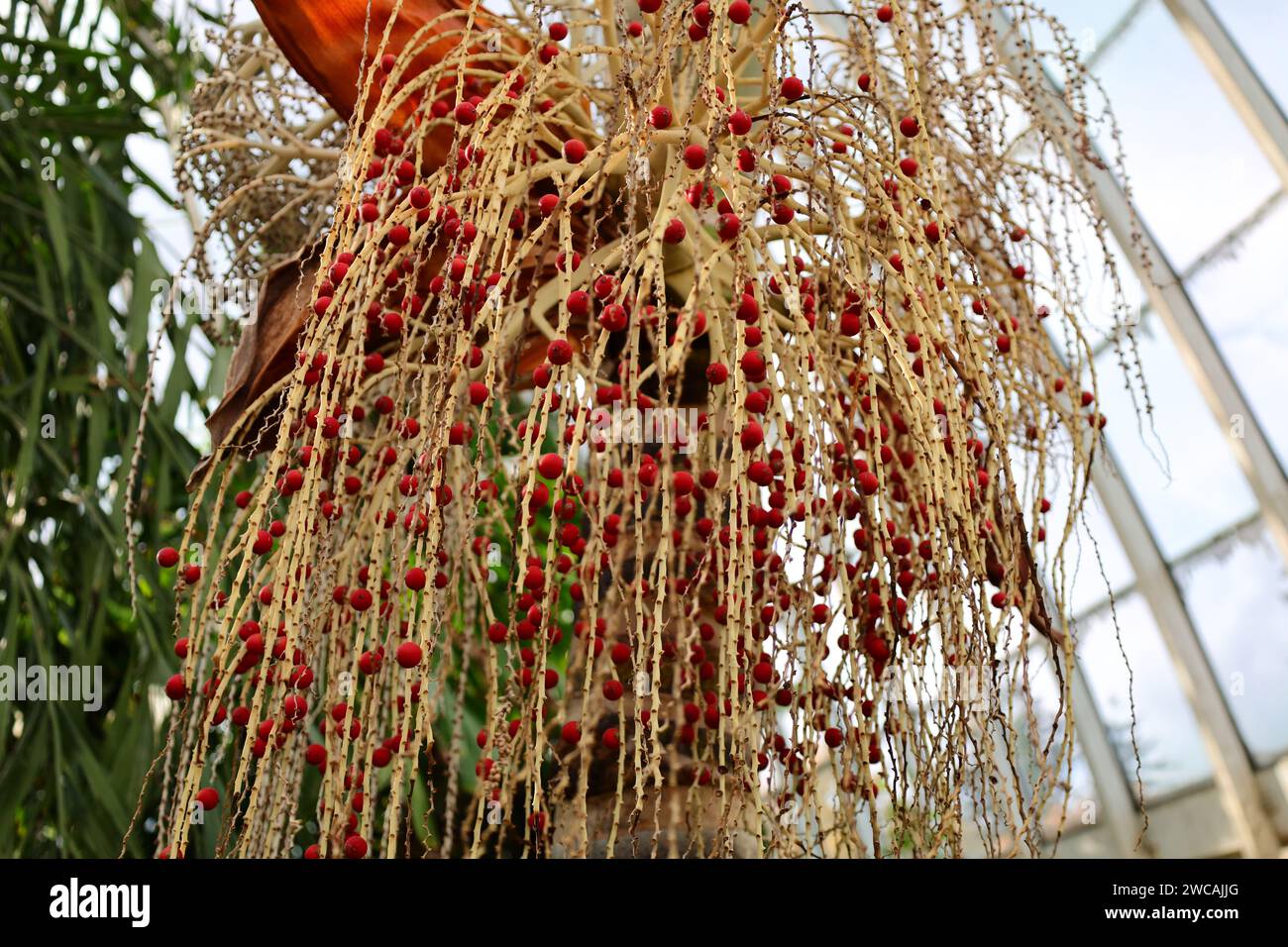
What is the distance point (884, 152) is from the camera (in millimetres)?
975

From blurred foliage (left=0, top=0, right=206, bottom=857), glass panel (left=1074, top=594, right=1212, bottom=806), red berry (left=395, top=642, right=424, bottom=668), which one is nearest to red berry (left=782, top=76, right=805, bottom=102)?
red berry (left=395, top=642, right=424, bottom=668)

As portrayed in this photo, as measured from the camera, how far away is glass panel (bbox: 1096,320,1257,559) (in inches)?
155

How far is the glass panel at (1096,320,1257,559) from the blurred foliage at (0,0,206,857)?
2.90 m

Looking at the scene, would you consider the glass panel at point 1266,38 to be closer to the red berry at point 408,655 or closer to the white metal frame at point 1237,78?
the white metal frame at point 1237,78

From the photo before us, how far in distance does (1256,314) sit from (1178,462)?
25.0 inches

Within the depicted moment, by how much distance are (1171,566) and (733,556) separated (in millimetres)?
3939

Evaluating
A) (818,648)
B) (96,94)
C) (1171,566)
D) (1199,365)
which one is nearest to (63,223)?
(96,94)

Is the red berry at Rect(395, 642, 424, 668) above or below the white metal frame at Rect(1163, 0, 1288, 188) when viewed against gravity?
below

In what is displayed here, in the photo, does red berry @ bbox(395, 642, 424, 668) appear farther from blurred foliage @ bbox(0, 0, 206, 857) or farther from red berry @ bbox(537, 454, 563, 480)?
blurred foliage @ bbox(0, 0, 206, 857)

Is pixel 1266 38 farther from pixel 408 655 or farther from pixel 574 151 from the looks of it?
pixel 408 655

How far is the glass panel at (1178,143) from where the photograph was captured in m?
3.65
